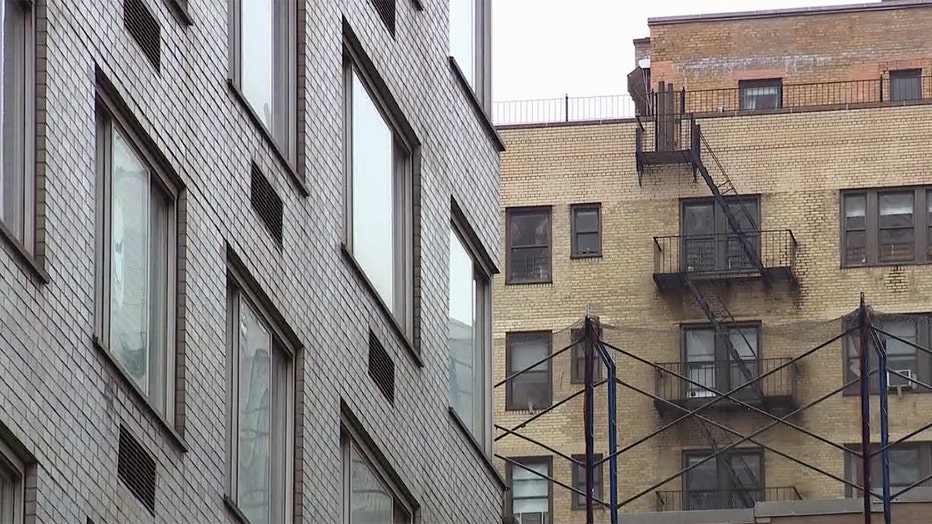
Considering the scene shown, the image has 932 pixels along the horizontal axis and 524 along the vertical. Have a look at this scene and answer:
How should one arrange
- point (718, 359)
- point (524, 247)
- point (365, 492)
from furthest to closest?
point (524, 247), point (718, 359), point (365, 492)

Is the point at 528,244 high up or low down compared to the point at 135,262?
up

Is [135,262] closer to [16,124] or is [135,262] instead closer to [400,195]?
[16,124]

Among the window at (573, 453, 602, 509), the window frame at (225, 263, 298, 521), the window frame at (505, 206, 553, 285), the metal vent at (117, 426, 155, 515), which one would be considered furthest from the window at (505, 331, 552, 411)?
the metal vent at (117, 426, 155, 515)

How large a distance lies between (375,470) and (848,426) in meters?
29.7

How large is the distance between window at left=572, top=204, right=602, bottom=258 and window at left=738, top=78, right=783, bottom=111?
5835mm

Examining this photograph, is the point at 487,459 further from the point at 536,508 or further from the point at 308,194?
the point at 536,508

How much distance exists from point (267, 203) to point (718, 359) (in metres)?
33.1

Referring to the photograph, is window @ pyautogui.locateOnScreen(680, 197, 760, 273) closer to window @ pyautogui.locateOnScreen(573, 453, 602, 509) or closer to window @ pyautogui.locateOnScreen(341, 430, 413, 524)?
window @ pyautogui.locateOnScreen(573, 453, 602, 509)

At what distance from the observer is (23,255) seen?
15.6 m

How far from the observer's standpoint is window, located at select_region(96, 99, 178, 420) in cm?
1750

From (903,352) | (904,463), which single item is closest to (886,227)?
(903,352)

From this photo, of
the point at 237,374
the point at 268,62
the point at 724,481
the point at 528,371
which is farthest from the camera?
the point at 528,371

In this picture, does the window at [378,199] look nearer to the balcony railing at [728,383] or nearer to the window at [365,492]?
the window at [365,492]

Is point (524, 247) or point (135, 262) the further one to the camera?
point (524, 247)
